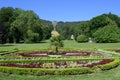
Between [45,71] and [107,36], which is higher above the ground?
[107,36]

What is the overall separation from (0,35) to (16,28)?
553 centimetres

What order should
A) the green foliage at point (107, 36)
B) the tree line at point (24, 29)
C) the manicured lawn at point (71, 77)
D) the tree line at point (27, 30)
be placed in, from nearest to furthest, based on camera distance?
1. the manicured lawn at point (71, 77)
2. the green foliage at point (107, 36)
3. the tree line at point (27, 30)
4. the tree line at point (24, 29)

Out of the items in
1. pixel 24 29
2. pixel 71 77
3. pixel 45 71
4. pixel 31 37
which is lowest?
pixel 71 77

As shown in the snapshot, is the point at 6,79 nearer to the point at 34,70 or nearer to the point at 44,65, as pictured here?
the point at 34,70

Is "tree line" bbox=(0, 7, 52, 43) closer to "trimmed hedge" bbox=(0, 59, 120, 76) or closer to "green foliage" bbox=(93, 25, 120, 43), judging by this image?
"green foliage" bbox=(93, 25, 120, 43)

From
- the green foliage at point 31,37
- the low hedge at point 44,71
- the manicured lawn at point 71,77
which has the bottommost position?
the manicured lawn at point 71,77

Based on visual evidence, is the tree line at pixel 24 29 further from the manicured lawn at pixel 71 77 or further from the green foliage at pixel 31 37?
the manicured lawn at pixel 71 77

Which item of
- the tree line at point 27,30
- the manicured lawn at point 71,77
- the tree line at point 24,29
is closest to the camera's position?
the manicured lawn at point 71,77

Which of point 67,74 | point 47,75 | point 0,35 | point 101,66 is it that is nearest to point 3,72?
point 47,75

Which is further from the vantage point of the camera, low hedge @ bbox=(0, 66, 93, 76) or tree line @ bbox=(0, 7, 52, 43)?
tree line @ bbox=(0, 7, 52, 43)

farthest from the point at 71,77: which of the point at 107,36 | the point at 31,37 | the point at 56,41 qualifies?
the point at 107,36

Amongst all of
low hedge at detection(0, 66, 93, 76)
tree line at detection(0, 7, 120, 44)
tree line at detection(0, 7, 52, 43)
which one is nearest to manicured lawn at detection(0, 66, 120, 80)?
low hedge at detection(0, 66, 93, 76)

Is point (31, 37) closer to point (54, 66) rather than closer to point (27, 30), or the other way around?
point (27, 30)

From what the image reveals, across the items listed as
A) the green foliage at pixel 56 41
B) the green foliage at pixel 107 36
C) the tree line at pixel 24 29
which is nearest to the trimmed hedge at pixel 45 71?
the green foliage at pixel 56 41
